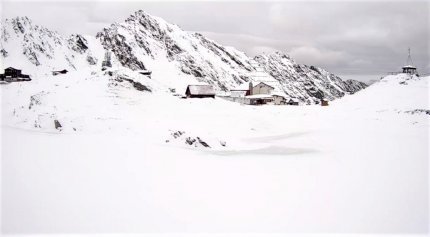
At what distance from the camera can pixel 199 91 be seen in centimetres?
6425

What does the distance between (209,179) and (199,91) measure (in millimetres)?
51028

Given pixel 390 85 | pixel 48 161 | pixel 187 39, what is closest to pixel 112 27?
pixel 187 39

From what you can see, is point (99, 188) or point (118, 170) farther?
point (118, 170)

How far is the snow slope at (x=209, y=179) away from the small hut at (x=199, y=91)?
32.6m

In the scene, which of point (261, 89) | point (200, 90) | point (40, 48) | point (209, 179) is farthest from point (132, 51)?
point (209, 179)

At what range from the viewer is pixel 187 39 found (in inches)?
7254

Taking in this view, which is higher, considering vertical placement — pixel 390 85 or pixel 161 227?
pixel 390 85

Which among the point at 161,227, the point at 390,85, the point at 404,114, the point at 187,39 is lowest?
the point at 161,227

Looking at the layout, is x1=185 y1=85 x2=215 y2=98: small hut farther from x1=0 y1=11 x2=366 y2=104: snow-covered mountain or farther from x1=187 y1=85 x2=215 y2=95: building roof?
x1=0 y1=11 x2=366 y2=104: snow-covered mountain

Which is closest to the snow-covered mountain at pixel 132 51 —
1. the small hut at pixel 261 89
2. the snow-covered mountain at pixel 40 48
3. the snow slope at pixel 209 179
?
the snow-covered mountain at pixel 40 48

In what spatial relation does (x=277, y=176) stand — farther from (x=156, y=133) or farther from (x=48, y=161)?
(x=156, y=133)

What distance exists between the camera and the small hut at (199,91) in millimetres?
63691

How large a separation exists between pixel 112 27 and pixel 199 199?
560 ft

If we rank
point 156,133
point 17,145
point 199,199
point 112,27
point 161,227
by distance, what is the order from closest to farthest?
point 161,227 < point 199,199 < point 17,145 < point 156,133 < point 112,27
